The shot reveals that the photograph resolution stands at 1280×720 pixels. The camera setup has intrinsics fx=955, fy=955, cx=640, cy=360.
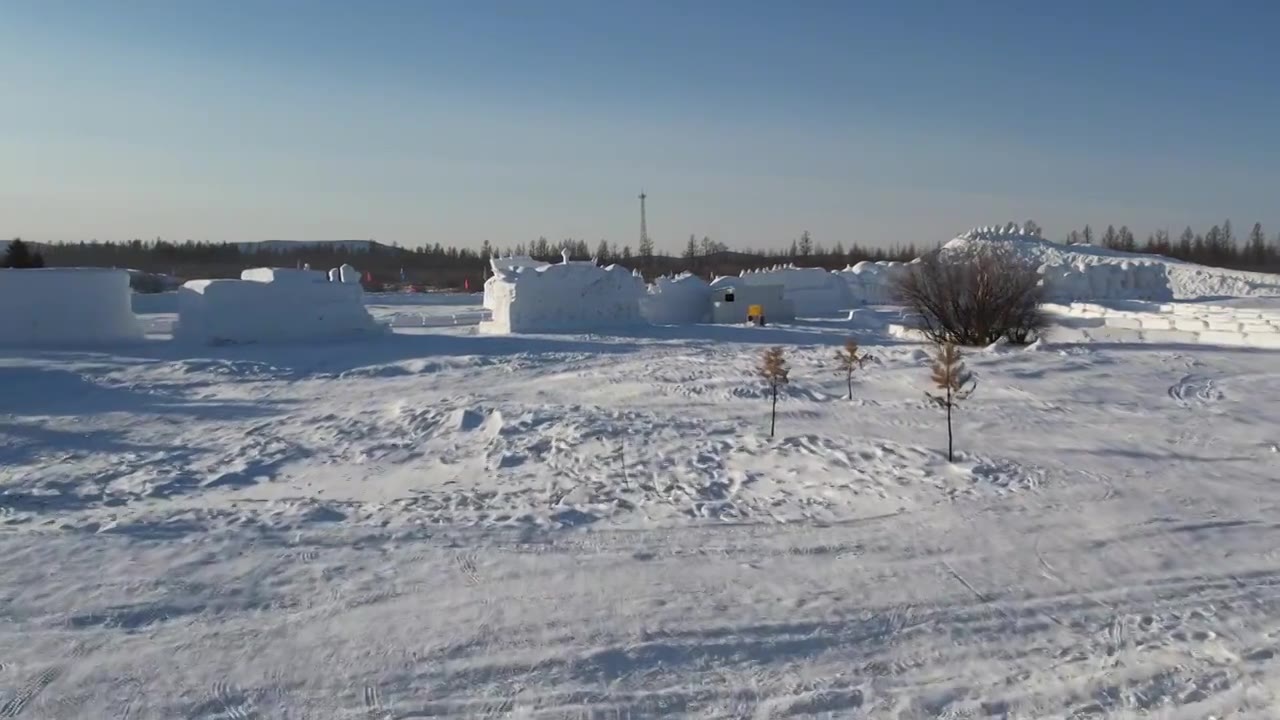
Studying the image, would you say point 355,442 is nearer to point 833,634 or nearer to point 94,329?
point 833,634

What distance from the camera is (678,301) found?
3575cm

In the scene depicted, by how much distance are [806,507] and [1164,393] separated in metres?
9.57

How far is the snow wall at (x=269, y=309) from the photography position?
25.3m

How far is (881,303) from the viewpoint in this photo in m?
47.5

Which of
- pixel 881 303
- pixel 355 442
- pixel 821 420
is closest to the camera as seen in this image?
pixel 355 442

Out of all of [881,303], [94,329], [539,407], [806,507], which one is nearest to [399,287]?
[881,303]

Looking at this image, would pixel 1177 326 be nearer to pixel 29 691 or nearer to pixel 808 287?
pixel 808 287

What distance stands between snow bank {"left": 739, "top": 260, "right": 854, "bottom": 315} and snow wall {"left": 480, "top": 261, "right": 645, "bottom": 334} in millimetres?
9909

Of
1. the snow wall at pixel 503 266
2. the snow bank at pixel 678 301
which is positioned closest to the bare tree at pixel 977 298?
the snow bank at pixel 678 301

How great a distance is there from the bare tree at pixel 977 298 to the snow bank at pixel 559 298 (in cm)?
982

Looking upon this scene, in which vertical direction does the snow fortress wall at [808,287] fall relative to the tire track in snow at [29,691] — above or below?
above

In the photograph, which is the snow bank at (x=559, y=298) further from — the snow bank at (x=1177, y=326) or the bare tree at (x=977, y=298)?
the snow bank at (x=1177, y=326)

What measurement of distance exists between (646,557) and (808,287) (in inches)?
1419

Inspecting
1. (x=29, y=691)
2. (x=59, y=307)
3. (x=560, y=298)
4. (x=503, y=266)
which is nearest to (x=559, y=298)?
(x=560, y=298)
